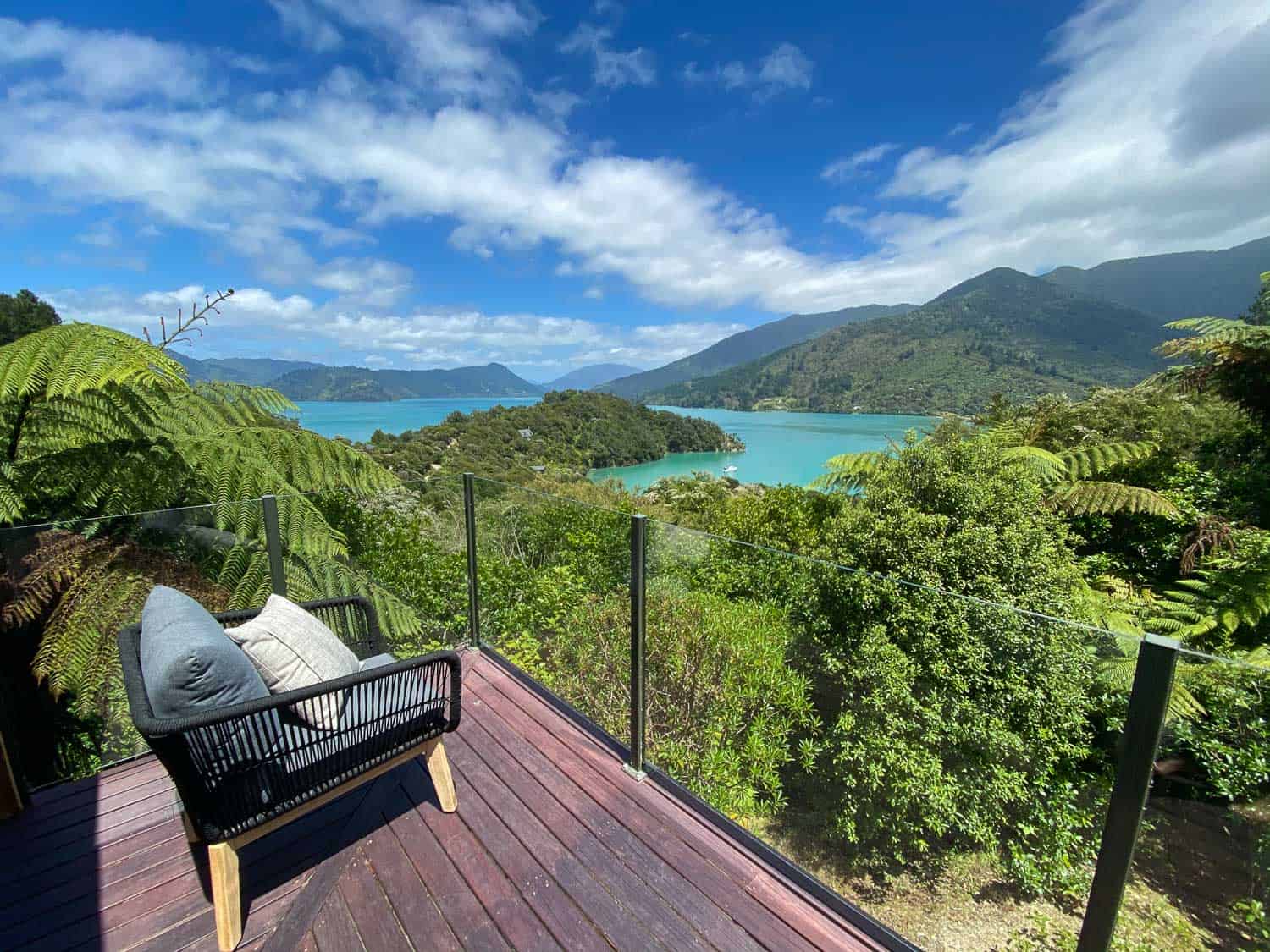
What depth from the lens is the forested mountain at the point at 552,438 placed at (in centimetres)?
1720

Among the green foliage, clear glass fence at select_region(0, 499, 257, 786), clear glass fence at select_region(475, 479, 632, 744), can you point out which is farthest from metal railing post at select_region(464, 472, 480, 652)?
clear glass fence at select_region(0, 499, 257, 786)

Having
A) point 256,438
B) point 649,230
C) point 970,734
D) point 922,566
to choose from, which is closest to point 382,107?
point 256,438

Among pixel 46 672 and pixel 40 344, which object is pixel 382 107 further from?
pixel 46 672

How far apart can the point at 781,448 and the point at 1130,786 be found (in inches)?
1195

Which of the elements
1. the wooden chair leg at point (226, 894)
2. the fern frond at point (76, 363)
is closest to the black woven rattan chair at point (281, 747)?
the wooden chair leg at point (226, 894)

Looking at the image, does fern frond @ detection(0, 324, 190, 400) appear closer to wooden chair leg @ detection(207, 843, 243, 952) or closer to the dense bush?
wooden chair leg @ detection(207, 843, 243, 952)

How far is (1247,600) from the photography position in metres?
3.42

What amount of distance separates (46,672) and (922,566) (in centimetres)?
401

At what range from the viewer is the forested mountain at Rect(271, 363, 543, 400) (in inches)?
2601

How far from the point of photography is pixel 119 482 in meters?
2.62

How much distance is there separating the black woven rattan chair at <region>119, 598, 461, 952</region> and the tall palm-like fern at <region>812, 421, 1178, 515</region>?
3.25m

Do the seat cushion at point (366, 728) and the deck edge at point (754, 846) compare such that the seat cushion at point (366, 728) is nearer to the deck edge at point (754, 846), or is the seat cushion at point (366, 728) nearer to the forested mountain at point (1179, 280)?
the deck edge at point (754, 846)

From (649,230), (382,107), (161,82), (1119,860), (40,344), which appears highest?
(649,230)

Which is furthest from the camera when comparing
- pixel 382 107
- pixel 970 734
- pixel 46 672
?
pixel 382 107
